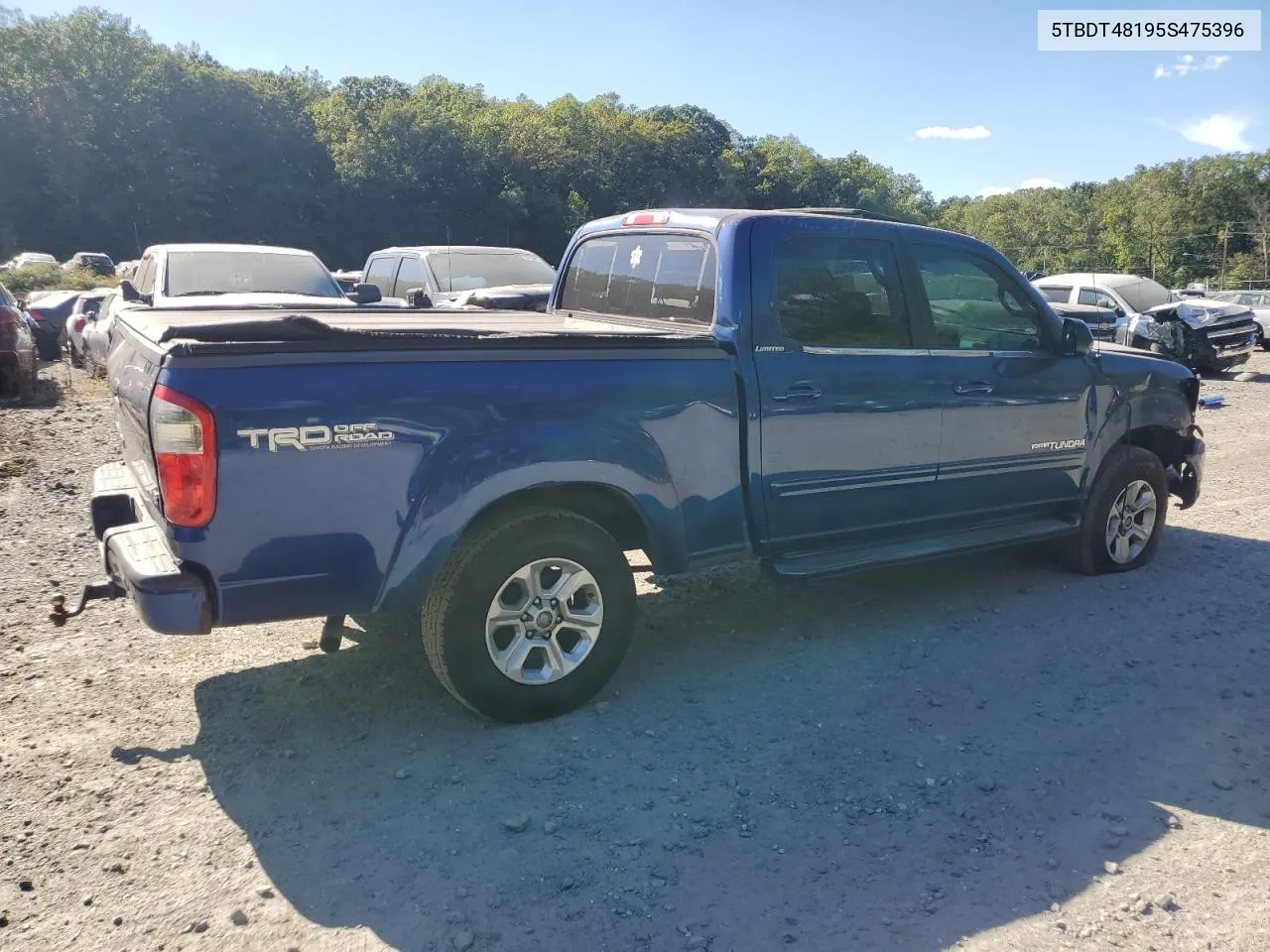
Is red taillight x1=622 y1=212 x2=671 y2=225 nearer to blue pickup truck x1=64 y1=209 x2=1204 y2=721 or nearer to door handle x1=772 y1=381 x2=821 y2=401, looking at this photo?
blue pickup truck x1=64 y1=209 x2=1204 y2=721

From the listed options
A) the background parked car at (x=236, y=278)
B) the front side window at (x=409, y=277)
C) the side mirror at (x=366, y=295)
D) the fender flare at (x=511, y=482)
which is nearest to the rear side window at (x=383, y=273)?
the front side window at (x=409, y=277)

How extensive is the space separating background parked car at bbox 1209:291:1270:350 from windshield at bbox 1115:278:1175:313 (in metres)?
4.75

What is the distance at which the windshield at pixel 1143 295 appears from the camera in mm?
16547

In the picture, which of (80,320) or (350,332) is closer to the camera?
(350,332)

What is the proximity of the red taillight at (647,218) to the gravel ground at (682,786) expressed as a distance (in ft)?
6.80

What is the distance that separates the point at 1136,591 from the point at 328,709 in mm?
4511

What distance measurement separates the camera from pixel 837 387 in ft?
14.9

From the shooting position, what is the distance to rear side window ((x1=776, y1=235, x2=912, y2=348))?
4520 millimetres

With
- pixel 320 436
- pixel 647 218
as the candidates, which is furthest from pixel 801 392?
pixel 320 436

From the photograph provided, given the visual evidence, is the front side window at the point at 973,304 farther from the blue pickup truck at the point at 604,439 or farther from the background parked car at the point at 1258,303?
the background parked car at the point at 1258,303

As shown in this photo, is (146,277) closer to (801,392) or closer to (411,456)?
(411,456)

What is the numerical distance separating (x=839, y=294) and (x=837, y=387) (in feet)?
1.60

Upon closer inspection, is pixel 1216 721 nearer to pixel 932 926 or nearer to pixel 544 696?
pixel 932 926

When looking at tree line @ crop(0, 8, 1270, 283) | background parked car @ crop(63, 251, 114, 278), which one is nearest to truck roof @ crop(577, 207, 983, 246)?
background parked car @ crop(63, 251, 114, 278)
